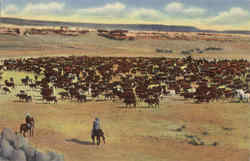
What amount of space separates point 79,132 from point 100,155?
5219 millimetres

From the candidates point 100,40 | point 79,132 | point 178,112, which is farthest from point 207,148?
point 100,40

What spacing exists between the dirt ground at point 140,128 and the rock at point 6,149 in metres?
3.34

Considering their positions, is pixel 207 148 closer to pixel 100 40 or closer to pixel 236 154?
pixel 236 154

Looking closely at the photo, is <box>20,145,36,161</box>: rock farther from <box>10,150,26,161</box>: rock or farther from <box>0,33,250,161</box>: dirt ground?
<box>0,33,250,161</box>: dirt ground

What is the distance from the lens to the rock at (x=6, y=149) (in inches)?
574

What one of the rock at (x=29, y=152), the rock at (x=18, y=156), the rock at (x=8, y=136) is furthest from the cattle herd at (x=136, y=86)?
the rock at (x=18, y=156)

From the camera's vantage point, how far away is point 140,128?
24562 millimetres

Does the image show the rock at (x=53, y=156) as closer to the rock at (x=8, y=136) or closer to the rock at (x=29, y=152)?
the rock at (x=29, y=152)

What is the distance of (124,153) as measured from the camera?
18.8 metres

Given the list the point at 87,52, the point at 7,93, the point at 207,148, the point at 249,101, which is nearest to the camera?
the point at 207,148

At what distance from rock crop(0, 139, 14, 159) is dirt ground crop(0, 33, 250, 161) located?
334 centimetres

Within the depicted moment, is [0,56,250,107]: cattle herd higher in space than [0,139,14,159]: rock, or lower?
lower

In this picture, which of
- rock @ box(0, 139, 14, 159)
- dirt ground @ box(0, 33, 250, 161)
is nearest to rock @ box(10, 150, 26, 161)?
rock @ box(0, 139, 14, 159)

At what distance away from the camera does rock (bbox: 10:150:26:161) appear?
14242 millimetres
